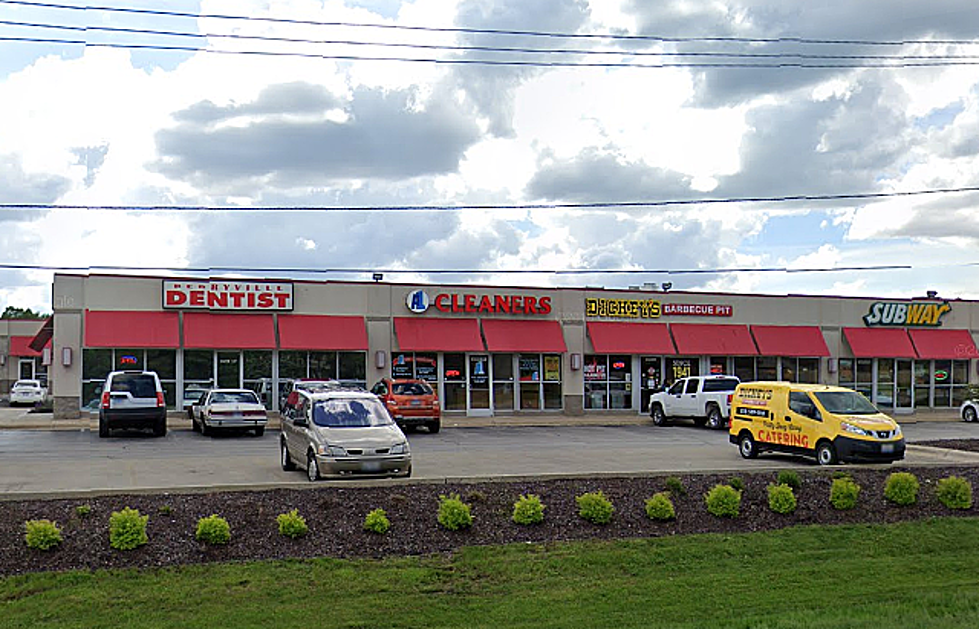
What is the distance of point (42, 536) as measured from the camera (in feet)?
38.5

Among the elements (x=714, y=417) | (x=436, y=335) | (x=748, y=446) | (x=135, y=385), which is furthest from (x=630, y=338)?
(x=135, y=385)

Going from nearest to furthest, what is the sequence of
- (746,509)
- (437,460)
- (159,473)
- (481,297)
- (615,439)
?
(746,509), (159,473), (437,460), (615,439), (481,297)

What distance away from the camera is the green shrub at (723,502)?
1454 cm

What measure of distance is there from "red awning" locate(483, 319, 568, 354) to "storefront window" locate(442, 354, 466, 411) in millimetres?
1380

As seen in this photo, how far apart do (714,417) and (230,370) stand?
17153 millimetres

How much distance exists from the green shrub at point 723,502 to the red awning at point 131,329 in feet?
84.9

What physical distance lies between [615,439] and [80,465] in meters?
15.3

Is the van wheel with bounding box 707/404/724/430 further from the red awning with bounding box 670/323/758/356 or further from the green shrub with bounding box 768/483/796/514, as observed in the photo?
the green shrub with bounding box 768/483/796/514

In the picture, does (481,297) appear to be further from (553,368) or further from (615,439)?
(615,439)

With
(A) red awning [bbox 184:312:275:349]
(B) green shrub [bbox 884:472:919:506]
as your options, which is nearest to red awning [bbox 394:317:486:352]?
(A) red awning [bbox 184:312:275:349]

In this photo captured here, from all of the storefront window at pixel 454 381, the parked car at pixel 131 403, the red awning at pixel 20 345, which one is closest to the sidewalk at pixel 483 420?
the storefront window at pixel 454 381

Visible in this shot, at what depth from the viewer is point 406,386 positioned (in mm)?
32406

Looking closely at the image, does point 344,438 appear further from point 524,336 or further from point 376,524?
point 524,336

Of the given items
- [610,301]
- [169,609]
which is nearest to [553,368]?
[610,301]
